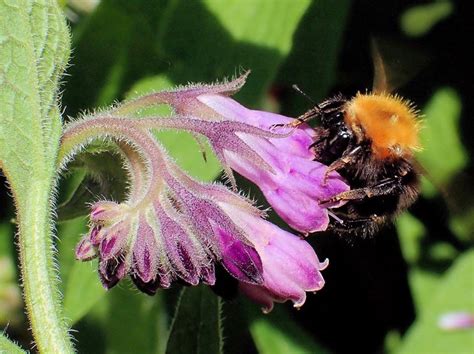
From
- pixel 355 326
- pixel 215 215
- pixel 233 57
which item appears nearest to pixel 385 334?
pixel 355 326

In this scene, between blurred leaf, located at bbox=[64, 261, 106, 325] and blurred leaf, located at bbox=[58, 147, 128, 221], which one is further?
blurred leaf, located at bbox=[64, 261, 106, 325]

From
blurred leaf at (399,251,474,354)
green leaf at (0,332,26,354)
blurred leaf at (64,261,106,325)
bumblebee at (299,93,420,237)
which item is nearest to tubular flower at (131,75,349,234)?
bumblebee at (299,93,420,237)

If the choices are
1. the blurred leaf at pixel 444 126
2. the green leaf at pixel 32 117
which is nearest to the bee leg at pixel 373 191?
the green leaf at pixel 32 117

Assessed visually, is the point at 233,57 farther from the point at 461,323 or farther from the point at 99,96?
the point at 461,323

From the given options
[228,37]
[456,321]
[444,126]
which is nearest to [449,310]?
[456,321]

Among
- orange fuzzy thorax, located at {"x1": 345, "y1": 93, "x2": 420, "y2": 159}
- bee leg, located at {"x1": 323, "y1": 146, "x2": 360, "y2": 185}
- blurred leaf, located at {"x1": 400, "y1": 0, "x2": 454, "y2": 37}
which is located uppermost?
Answer: orange fuzzy thorax, located at {"x1": 345, "y1": 93, "x2": 420, "y2": 159}

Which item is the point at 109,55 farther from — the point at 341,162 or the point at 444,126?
the point at 444,126

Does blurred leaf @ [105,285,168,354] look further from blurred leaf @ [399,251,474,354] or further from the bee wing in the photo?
the bee wing

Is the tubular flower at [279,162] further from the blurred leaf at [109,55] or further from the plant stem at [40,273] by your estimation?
the blurred leaf at [109,55]
